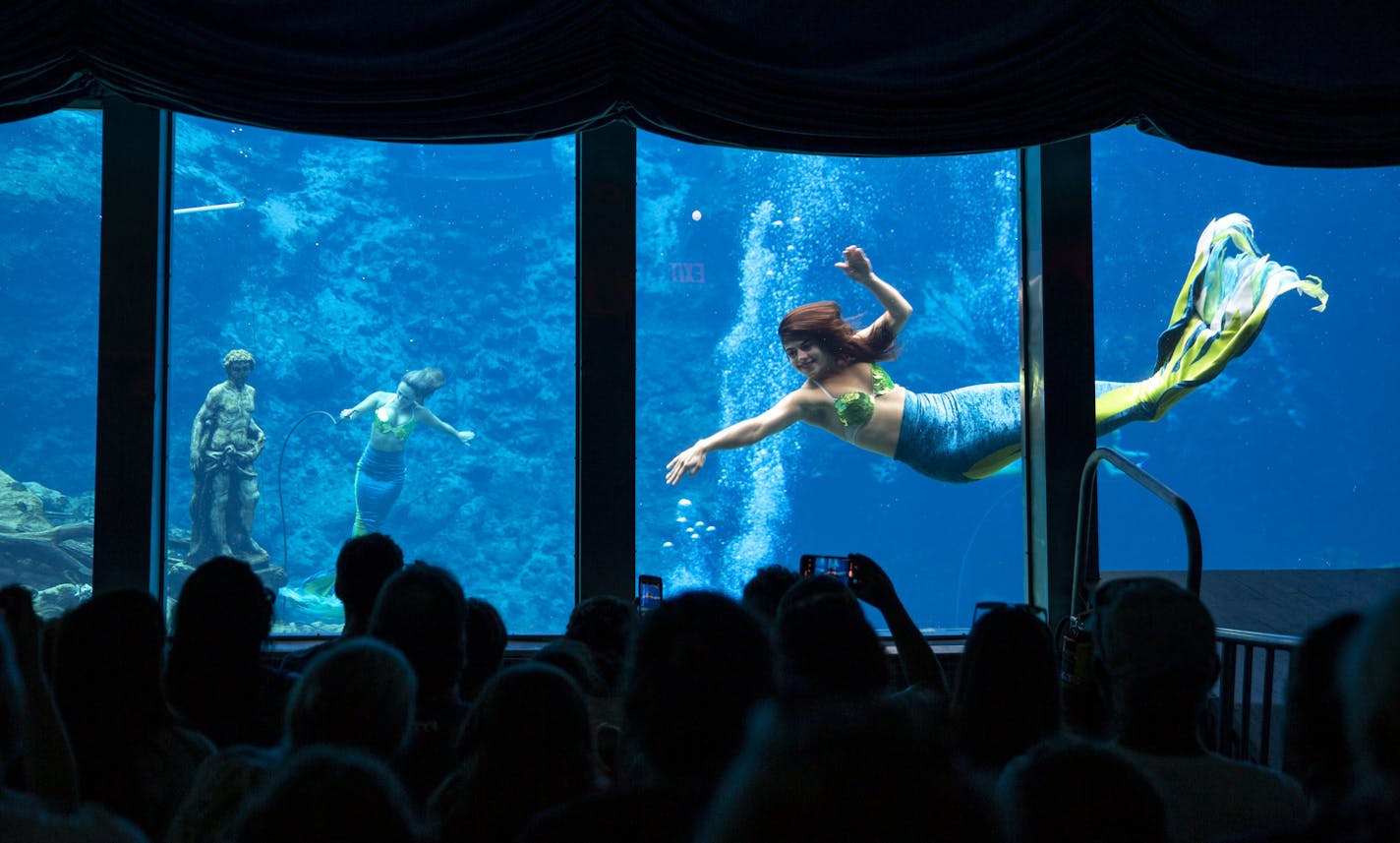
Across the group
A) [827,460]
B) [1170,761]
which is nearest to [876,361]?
[1170,761]

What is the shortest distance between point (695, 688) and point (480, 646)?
114 cm

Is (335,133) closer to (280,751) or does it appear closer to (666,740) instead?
(280,751)

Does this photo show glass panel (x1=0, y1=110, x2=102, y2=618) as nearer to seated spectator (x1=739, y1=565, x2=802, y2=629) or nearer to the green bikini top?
the green bikini top

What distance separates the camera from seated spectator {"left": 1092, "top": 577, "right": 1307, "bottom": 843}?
1395mm

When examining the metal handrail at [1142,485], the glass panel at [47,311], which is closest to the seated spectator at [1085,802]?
the metal handrail at [1142,485]

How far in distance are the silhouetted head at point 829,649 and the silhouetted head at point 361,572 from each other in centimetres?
113

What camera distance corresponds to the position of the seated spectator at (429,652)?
1661 mm

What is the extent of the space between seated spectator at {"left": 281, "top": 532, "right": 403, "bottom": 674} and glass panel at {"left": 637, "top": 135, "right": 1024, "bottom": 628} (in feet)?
93.7

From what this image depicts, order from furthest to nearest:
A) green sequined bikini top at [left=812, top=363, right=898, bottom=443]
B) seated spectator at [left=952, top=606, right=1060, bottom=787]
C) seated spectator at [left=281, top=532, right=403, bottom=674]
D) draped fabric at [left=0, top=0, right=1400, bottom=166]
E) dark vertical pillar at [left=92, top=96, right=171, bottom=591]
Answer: green sequined bikini top at [left=812, top=363, right=898, bottom=443], dark vertical pillar at [left=92, top=96, right=171, bottom=591], draped fabric at [left=0, top=0, right=1400, bottom=166], seated spectator at [left=281, top=532, right=403, bottom=674], seated spectator at [left=952, top=606, right=1060, bottom=787]

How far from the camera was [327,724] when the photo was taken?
118 cm

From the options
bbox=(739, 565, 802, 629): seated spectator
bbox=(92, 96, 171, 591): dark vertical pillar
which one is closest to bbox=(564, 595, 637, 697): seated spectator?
bbox=(739, 565, 802, 629): seated spectator

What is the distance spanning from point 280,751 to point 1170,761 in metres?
1.25

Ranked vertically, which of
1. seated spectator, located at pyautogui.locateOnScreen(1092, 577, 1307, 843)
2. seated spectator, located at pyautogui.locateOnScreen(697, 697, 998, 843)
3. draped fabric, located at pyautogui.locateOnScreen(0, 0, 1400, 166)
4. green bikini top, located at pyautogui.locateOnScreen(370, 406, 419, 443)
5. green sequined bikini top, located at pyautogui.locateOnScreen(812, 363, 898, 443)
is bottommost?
seated spectator, located at pyautogui.locateOnScreen(1092, 577, 1307, 843)

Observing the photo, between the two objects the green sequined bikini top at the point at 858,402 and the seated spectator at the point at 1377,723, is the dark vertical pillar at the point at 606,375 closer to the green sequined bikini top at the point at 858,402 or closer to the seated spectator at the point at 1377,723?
the green sequined bikini top at the point at 858,402
